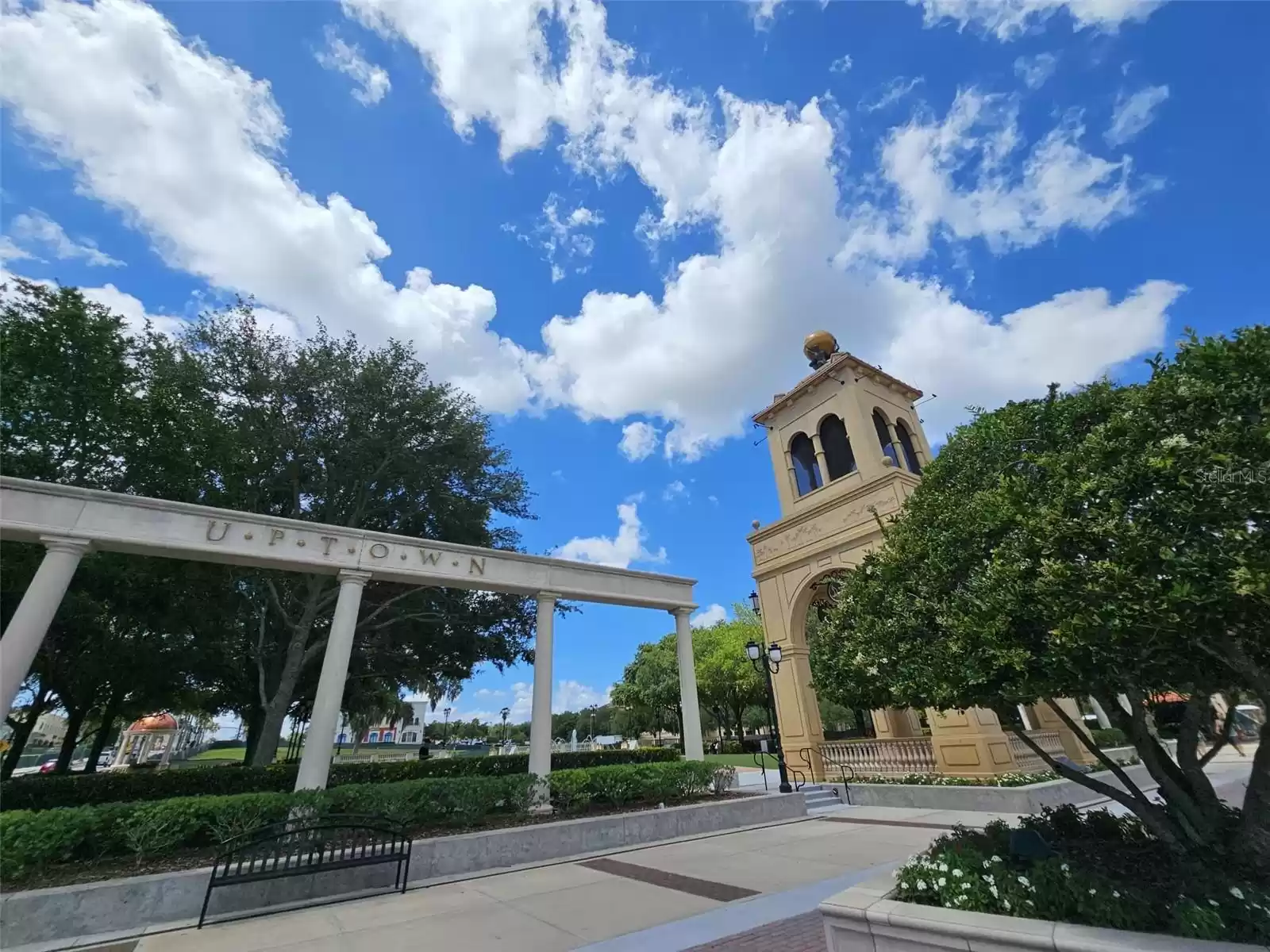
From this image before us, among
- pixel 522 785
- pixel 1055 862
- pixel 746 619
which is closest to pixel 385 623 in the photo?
pixel 522 785

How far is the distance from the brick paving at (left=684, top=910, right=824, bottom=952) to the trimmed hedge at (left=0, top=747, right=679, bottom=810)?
828 cm

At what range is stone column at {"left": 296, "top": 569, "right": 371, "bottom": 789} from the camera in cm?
1000


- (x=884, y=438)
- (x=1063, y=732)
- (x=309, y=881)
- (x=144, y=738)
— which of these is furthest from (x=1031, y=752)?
(x=144, y=738)

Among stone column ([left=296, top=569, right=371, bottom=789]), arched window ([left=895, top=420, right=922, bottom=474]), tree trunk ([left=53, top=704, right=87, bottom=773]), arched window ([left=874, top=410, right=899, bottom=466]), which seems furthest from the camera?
tree trunk ([left=53, top=704, right=87, bottom=773])

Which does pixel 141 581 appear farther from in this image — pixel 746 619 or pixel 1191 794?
pixel 746 619

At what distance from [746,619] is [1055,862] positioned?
41811mm

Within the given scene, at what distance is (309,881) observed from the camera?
298 inches

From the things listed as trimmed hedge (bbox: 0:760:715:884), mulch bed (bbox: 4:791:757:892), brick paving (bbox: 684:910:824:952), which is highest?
trimmed hedge (bbox: 0:760:715:884)

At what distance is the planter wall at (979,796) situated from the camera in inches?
482

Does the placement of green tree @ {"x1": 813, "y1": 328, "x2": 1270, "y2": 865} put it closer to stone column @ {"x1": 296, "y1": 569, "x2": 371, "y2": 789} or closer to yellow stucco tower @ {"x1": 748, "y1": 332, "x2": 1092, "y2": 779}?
stone column @ {"x1": 296, "y1": 569, "x2": 371, "y2": 789}

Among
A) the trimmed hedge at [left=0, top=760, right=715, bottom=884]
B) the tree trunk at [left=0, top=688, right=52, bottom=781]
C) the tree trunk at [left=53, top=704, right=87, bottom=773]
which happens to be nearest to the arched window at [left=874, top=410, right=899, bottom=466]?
the trimmed hedge at [left=0, top=760, right=715, bottom=884]

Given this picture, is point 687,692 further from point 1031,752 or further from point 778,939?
point 1031,752

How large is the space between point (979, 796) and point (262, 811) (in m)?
14.2

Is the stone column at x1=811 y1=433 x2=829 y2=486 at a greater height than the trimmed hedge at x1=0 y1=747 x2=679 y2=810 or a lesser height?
greater
